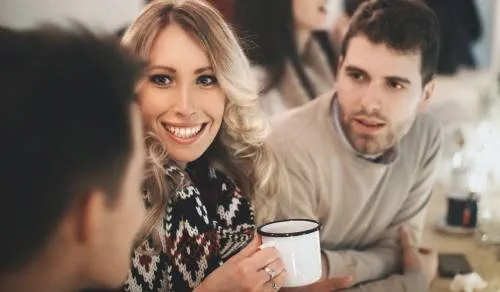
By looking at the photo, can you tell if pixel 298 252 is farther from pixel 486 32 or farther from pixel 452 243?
pixel 486 32

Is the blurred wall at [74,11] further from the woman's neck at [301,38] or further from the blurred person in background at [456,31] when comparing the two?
the blurred person in background at [456,31]

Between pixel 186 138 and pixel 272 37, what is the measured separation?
28 centimetres

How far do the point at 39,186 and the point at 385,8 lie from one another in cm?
71

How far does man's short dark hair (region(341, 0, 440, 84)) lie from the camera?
102cm

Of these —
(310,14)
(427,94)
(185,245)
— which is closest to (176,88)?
(185,245)

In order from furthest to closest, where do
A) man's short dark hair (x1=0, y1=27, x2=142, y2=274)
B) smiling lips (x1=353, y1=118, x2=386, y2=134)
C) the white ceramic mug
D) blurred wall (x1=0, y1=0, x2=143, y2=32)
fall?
smiling lips (x1=353, y1=118, x2=386, y2=134) < blurred wall (x1=0, y1=0, x2=143, y2=32) < the white ceramic mug < man's short dark hair (x1=0, y1=27, x2=142, y2=274)

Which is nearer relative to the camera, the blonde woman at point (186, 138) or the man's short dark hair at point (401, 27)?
the blonde woman at point (186, 138)

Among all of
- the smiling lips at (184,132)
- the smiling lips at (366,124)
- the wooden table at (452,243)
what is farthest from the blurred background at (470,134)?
the smiling lips at (184,132)

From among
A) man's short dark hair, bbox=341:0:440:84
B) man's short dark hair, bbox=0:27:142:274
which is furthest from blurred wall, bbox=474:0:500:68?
man's short dark hair, bbox=0:27:142:274

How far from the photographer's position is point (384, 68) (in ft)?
3.39

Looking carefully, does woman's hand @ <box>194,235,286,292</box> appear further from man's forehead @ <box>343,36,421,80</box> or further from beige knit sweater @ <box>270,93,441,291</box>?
man's forehead @ <box>343,36,421,80</box>

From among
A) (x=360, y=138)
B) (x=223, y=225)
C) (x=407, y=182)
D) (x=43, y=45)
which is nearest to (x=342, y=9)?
(x=360, y=138)

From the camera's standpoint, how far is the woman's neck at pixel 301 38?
1089 mm

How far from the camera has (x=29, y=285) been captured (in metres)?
0.60
